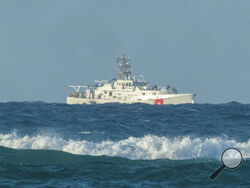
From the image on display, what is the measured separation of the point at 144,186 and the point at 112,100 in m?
111

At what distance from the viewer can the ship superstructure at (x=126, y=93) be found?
123m

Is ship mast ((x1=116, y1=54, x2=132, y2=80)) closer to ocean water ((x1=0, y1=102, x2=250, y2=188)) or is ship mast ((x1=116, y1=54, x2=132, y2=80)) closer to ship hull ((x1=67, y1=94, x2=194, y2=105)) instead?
ship hull ((x1=67, y1=94, x2=194, y2=105))

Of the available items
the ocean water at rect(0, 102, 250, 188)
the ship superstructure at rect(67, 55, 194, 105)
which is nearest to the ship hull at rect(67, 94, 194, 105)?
the ship superstructure at rect(67, 55, 194, 105)

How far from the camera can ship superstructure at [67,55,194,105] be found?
12294cm

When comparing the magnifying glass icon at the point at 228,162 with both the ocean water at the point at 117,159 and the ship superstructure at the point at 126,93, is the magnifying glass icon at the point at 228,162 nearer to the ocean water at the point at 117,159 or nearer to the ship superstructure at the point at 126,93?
the ocean water at the point at 117,159

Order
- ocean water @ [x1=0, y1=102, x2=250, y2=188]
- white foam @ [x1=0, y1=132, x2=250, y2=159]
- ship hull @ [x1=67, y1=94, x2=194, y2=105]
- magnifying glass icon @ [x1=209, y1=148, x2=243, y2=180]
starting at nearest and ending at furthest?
magnifying glass icon @ [x1=209, y1=148, x2=243, y2=180] → ocean water @ [x1=0, y1=102, x2=250, y2=188] → white foam @ [x1=0, y1=132, x2=250, y2=159] → ship hull @ [x1=67, y1=94, x2=194, y2=105]

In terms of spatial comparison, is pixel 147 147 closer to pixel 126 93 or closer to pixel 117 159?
pixel 117 159

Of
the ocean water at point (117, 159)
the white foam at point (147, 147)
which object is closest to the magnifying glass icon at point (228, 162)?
the ocean water at point (117, 159)

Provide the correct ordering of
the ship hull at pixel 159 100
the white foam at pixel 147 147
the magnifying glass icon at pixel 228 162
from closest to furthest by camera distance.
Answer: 1. the magnifying glass icon at pixel 228 162
2. the white foam at pixel 147 147
3. the ship hull at pixel 159 100

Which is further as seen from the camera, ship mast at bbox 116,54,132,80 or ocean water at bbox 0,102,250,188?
ship mast at bbox 116,54,132,80

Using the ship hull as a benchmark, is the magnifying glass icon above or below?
below

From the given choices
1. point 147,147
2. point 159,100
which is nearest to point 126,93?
point 159,100

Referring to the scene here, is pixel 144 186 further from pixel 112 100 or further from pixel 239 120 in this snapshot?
pixel 112 100

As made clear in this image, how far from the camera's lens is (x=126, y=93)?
Answer: 12575 centimetres
